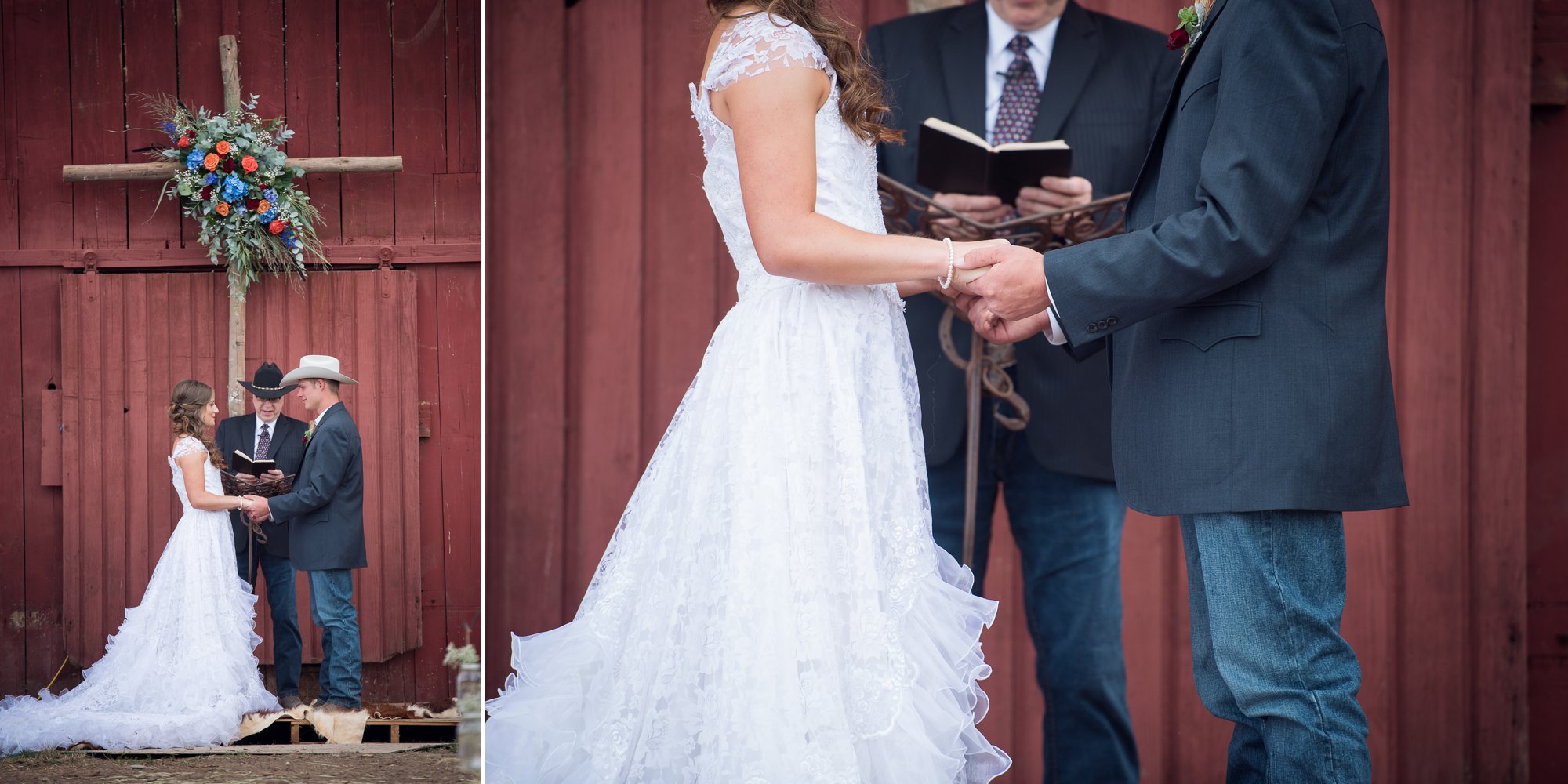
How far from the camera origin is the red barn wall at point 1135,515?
10.2 feet

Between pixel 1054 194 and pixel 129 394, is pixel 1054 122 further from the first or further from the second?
pixel 129 394

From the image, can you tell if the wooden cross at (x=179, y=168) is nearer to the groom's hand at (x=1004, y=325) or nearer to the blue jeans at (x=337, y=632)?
the blue jeans at (x=337, y=632)

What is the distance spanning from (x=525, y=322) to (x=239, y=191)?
1143 millimetres

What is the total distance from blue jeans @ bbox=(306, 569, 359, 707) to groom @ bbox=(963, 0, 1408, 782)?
4.65 ft

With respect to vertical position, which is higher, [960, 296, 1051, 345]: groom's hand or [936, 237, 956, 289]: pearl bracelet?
[936, 237, 956, 289]: pearl bracelet

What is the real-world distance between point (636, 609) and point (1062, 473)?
110cm

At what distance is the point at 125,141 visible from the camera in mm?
2066

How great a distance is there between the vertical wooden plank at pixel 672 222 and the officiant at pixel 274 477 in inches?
47.9

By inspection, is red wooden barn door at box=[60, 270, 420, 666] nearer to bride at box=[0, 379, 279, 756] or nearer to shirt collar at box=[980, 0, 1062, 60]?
bride at box=[0, 379, 279, 756]

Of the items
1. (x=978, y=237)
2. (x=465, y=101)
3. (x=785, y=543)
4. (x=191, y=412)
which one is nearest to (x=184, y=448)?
(x=191, y=412)

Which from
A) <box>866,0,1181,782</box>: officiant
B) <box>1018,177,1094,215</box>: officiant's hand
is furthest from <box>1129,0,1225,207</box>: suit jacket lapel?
<box>866,0,1181,782</box>: officiant

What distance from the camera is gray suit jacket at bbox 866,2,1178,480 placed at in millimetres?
2408

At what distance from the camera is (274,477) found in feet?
6.64

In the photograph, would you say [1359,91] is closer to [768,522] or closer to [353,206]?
[768,522]
